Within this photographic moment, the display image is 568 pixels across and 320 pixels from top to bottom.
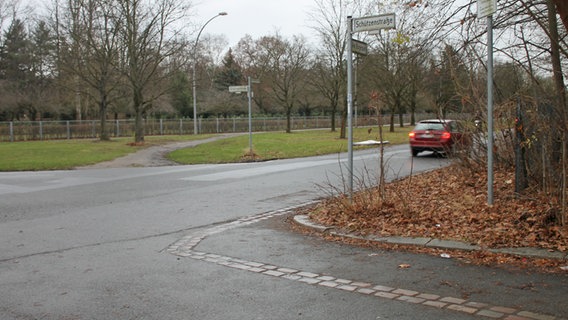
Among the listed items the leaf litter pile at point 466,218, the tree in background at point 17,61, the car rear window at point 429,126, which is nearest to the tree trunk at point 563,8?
the leaf litter pile at point 466,218

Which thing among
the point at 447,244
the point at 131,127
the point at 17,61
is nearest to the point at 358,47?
the point at 447,244

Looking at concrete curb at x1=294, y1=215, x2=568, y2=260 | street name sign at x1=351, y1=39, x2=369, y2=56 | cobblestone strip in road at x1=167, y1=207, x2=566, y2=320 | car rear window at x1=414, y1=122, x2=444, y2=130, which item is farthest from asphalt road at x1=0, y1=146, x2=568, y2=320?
car rear window at x1=414, y1=122, x2=444, y2=130

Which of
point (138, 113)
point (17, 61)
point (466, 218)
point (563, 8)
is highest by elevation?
point (17, 61)

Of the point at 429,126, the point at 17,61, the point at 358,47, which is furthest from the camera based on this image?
the point at 17,61

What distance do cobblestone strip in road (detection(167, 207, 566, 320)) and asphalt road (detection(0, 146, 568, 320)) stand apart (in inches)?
0.6

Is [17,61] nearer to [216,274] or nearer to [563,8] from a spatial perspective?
[216,274]

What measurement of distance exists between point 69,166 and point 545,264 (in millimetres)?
17378

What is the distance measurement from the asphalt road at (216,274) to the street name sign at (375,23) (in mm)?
3265

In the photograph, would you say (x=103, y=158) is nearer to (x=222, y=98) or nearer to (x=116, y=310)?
(x=116, y=310)

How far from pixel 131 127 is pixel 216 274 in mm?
41838

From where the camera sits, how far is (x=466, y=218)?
7000mm

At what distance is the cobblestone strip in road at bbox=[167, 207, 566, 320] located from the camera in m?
4.06

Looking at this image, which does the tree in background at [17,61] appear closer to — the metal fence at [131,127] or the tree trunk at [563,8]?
the metal fence at [131,127]

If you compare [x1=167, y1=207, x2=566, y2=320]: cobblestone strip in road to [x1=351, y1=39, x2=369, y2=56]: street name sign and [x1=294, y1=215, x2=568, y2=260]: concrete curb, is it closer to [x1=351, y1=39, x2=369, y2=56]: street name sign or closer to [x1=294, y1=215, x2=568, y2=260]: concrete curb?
[x1=294, y1=215, x2=568, y2=260]: concrete curb
